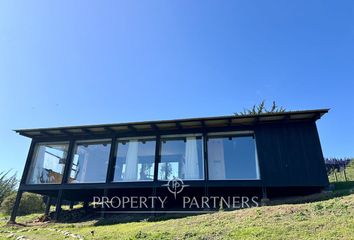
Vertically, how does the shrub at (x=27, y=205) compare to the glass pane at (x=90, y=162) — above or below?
below

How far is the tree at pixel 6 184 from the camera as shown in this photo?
70.5 ft

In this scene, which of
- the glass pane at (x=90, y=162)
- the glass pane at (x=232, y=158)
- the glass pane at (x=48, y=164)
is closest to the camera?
the glass pane at (x=232, y=158)

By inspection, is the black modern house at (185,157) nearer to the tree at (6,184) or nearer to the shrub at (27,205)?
the shrub at (27,205)

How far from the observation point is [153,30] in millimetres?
13445

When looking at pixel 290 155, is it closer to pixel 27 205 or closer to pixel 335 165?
pixel 335 165

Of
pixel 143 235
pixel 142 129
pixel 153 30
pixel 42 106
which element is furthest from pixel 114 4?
pixel 143 235

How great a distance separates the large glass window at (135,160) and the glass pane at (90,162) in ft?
2.11

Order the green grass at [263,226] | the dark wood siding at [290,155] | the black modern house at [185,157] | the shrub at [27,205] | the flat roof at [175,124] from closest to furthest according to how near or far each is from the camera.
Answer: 1. the green grass at [263,226]
2. the dark wood siding at [290,155]
3. the black modern house at [185,157]
4. the flat roof at [175,124]
5. the shrub at [27,205]

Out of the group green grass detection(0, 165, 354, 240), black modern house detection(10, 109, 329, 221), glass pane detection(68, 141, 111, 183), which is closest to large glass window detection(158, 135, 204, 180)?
black modern house detection(10, 109, 329, 221)

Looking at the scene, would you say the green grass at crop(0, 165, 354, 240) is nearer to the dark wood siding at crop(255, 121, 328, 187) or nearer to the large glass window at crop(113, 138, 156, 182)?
the dark wood siding at crop(255, 121, 328, 187)

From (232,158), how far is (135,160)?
14.4ft

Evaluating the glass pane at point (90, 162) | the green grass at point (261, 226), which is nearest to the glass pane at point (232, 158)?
the green grass at point (261, 226)

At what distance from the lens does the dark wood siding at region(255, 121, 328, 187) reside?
11.6 m

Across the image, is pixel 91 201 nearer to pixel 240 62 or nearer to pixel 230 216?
pixel 230 216
